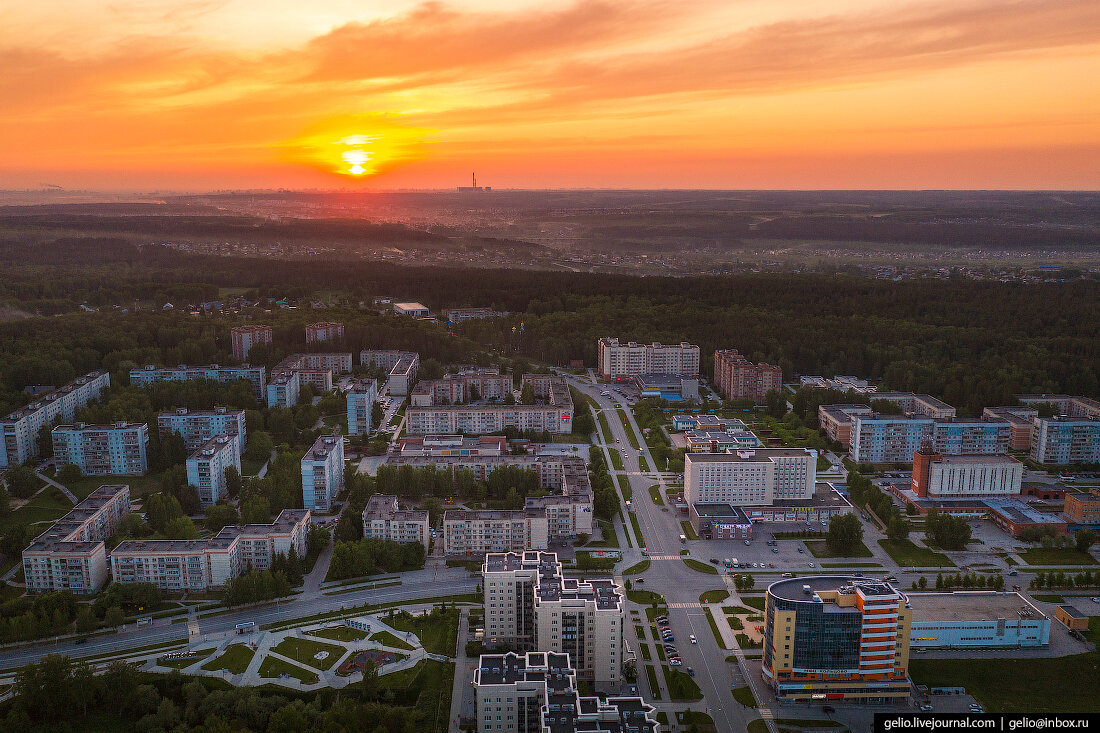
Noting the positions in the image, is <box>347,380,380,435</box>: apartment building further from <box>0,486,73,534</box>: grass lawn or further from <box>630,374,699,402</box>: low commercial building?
<box>630,374,699,402</box>: low commercial building

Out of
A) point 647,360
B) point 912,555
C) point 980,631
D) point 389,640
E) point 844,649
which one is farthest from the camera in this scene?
point 647,360

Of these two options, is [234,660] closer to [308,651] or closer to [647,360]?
[308,651]

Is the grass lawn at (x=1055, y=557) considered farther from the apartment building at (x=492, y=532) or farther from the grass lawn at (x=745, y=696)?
the apartment building at (x=492, y=532)

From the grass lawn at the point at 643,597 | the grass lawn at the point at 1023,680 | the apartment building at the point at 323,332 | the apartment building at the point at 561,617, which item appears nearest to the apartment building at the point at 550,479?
the grass lawn at the point at 643,597

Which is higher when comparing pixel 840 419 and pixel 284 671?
pixel 840 419

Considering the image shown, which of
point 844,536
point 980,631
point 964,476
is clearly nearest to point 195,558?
point 844,536

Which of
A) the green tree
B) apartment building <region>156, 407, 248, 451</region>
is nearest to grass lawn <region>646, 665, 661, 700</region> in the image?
the green tree
